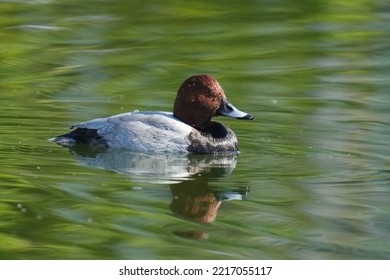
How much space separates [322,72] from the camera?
1388 cm

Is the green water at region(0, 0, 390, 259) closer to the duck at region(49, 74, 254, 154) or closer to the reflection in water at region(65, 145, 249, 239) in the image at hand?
the reflection in water at region(65, 145, 249, 239)

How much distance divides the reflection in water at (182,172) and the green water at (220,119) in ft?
0.07

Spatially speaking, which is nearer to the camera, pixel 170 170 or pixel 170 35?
pixel 170 170

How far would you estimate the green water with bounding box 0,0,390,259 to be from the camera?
7742 millimetres

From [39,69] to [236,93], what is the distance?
2560 millimetres

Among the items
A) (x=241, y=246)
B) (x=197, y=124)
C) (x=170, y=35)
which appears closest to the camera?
(x=241, y=246)

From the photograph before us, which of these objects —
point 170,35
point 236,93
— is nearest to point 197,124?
point 236,93

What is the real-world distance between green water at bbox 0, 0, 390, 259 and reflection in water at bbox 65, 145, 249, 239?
22 mm

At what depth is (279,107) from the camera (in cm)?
1225

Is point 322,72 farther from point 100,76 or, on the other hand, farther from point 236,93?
point 100,76

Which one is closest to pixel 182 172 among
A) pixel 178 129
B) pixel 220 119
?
pixel 178 129

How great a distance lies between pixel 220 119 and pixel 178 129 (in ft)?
7.06

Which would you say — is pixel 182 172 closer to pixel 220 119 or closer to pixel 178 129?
pixel 178 129

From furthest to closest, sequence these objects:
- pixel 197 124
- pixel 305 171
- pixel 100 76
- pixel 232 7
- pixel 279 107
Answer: pixel 232 7, pixel 100 76, pixel 279 107, pixel 197 124, pixel 305 171
